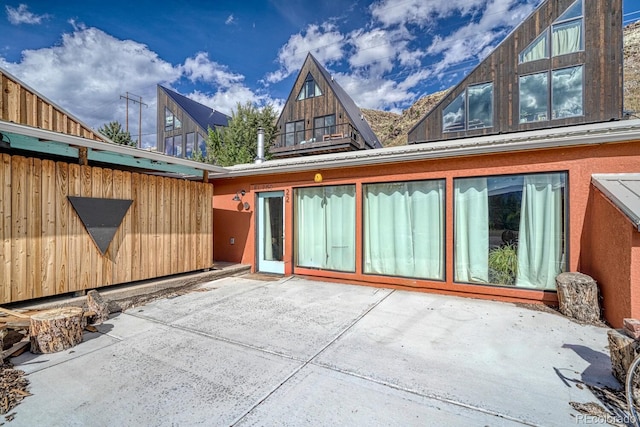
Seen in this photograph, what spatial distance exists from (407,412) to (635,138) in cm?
494

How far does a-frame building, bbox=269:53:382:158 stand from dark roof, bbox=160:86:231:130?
17.6 ft

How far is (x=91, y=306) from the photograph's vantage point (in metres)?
4.29

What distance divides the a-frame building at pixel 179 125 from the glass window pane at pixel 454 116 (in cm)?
1512

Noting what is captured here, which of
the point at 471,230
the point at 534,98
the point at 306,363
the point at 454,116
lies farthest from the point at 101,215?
the point at 534,98

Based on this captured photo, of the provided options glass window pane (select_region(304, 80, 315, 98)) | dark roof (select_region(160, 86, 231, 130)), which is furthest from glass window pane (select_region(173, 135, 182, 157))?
glass window pane (select_region(304, 80, 315, 98))

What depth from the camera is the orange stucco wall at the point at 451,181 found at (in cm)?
456

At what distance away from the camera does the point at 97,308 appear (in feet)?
13.9

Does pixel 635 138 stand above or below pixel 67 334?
above

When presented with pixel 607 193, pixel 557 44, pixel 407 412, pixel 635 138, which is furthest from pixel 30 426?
pixel 557 44

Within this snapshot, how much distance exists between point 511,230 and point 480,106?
36.4 ft

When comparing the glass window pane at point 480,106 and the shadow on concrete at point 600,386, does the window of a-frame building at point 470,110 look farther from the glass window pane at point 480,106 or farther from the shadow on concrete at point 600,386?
the shadow on concrete at point 600,386

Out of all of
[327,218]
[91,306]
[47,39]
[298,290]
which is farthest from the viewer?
[47,39]

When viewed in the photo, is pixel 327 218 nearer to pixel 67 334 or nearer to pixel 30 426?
pixel 67 334

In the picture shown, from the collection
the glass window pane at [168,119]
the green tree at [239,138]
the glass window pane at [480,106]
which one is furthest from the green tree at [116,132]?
the glass window pane at [480,106]
